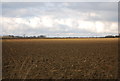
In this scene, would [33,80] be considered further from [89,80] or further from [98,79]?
[98,79]

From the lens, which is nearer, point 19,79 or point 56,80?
point 19,79

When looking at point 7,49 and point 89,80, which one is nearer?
point 7,49

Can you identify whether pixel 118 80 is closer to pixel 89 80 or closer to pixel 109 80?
pixel 109 80

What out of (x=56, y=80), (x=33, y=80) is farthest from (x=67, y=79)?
(x=33, y=80)

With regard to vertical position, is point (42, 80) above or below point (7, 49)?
below

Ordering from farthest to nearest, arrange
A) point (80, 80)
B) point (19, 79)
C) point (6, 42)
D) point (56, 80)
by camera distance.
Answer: point (80, 80) < point (56, 80) < point (19, 79) < point (6, 42)

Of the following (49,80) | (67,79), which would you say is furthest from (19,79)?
(67,79)

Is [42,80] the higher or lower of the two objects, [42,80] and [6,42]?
the lower

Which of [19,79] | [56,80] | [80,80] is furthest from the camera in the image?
[80,80]

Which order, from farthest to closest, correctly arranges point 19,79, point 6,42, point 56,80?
point 56,80 → point 19,79 → point 6,42
